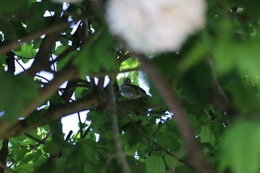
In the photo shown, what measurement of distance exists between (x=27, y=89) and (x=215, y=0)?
50cm

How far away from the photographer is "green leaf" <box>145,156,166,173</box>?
7.25 feet

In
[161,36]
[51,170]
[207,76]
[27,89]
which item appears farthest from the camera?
[51,170]

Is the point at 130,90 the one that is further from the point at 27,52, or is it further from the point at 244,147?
the point at 244,147

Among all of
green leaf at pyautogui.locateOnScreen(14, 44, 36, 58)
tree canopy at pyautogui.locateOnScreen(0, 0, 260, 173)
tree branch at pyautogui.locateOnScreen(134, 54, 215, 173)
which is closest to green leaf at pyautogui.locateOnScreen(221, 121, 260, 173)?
tree canopy at pyautogui.locateOnScreen(0, 0, 260, 173)

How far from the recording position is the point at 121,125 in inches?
65.5

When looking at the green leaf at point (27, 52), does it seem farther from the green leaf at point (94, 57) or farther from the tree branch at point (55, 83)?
the green leaf at point (94, 57)

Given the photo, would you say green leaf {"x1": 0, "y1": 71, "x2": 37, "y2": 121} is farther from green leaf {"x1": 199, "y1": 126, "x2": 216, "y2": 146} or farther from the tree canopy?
green leaf {"x1": 199, "y1": 126, "x2": 216, "y2": 146}

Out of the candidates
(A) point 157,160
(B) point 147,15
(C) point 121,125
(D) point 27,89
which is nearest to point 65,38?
(A) point 157,160

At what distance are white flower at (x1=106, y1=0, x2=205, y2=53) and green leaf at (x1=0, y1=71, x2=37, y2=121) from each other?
0.45 meters

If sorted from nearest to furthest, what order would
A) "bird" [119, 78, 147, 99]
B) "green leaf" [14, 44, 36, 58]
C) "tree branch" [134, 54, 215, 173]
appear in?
"tree branch" [134, 54, 215, 173] → "green leaf" [14, 44, 36, 58] → "bird" [119, 78, 147, 99]

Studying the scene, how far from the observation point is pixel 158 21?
78 centimetres

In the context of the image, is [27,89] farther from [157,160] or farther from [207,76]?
[157,160]

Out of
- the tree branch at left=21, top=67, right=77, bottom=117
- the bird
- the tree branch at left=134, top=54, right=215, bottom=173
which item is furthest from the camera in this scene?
the bird

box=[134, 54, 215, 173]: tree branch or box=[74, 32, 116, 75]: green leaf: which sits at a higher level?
box=[74, 32, 116, 75]: green leaf
